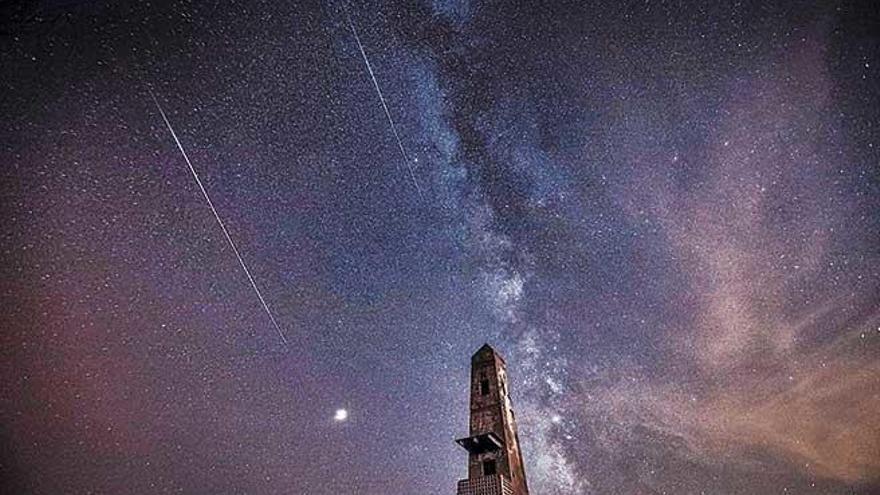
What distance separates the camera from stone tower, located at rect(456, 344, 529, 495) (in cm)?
1898

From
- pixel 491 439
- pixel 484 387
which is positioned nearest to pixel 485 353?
pixel 484 387

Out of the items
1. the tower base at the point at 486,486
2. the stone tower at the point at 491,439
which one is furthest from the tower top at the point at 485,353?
the tower base at the point at 486,486

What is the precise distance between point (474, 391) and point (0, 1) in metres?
24.4

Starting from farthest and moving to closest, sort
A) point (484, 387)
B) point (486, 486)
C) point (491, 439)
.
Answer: point (484, 387) < point (491, 439) < point (486, 486)

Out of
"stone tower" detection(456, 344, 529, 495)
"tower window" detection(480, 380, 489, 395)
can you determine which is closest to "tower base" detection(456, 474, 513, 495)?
"stone tower" detection(456, 344, 529, 495)

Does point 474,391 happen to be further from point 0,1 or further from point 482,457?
point 0,1

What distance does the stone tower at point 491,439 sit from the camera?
62.3 ft

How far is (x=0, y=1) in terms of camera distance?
24.5ft

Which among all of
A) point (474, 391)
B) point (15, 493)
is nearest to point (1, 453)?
point (15, 493)

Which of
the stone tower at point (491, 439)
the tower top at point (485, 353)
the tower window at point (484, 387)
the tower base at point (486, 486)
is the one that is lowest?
the tower base at point (486, 486)

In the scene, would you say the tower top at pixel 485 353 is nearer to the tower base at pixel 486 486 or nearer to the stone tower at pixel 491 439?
the stone tower at pixel 491 439

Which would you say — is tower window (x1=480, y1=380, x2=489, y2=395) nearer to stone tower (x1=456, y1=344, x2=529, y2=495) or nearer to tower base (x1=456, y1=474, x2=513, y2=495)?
stone tower (x1=456, y1=344, x2=529, y2=495)

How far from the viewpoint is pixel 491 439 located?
21.3m

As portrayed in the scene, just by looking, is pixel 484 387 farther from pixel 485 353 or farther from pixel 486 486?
pixel 486 486
